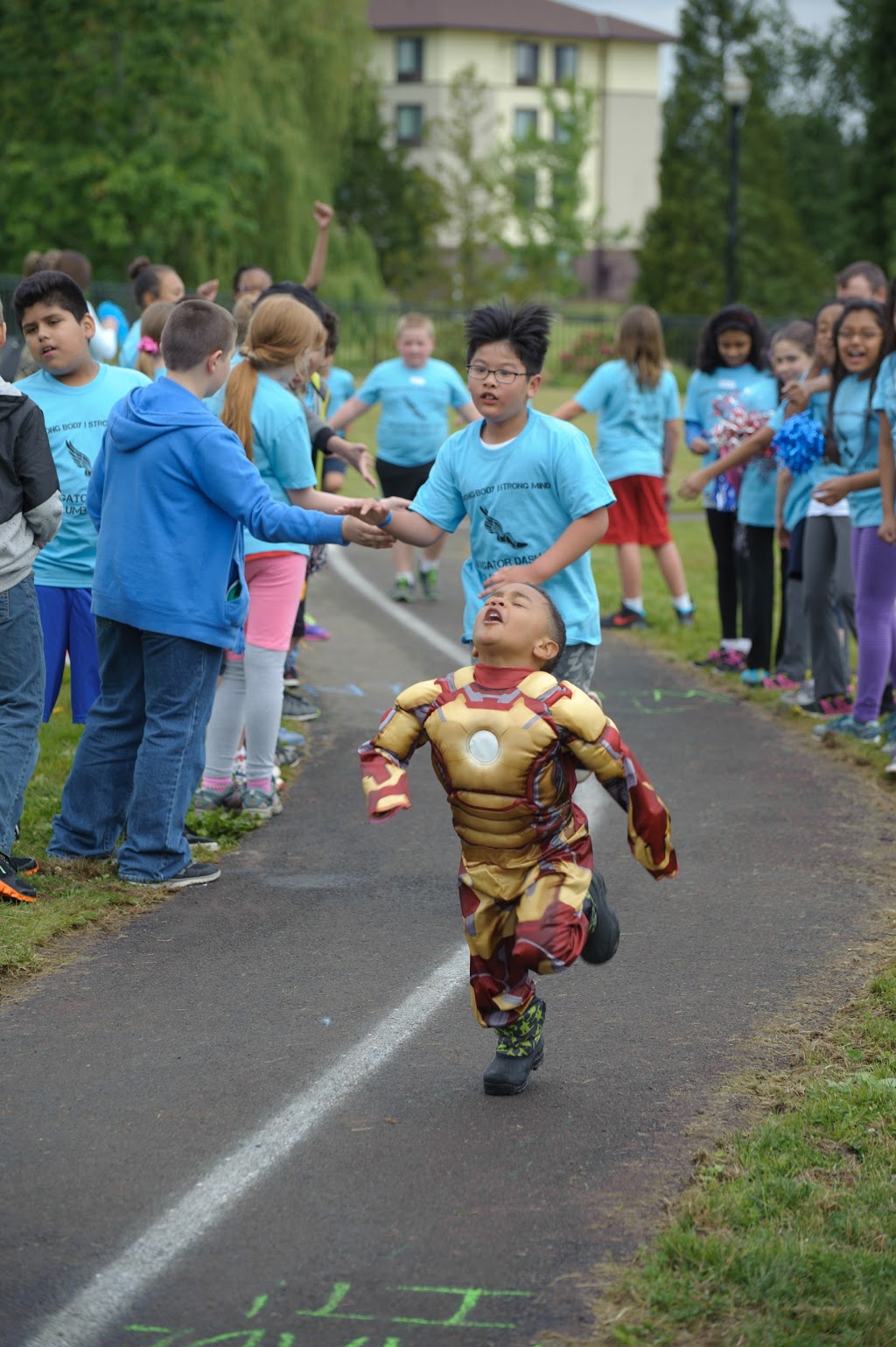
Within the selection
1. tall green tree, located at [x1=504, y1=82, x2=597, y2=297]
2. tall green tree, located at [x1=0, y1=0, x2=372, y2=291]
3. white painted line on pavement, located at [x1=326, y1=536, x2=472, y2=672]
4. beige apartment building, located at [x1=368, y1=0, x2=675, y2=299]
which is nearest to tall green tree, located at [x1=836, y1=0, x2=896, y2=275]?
tall green tree, located at [x1=504, y1=82, x2=597, y2=297]

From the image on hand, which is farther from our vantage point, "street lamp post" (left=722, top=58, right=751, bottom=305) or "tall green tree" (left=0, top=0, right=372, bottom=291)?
"tall green tree" (left=0, top=0, right=372, bottom=291)

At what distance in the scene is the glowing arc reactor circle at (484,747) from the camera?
14.5 ft

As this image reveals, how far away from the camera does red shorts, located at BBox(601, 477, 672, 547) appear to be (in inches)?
494

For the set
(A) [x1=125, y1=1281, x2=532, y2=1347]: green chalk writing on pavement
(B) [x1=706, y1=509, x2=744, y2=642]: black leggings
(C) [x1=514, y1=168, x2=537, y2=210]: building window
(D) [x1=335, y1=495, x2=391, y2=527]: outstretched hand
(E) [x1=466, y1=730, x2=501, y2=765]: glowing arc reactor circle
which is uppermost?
(C) [x1=514, y1=168, x2=537, y2=210]: building window

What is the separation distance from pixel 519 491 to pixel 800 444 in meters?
3.93

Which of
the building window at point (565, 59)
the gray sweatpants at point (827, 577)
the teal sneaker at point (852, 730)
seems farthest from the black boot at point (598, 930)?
the building window at point (565, 59)

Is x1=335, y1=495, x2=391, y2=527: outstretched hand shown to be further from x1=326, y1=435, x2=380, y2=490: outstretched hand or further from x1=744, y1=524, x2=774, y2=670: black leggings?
x1=744, y1=524, x2=774, y2=670: black leggings

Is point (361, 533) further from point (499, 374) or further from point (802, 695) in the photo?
point (802, 695)

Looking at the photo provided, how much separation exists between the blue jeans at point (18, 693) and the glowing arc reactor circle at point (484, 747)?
259 cm

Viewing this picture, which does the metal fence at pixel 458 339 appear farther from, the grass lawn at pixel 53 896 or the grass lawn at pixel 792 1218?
the grass lawn at pixel 792 1218

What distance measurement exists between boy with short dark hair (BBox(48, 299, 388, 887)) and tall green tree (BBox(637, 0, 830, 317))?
46933 millimetres

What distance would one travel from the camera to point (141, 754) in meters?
6.39

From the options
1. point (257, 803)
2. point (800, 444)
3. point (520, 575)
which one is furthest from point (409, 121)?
point (520, 575)

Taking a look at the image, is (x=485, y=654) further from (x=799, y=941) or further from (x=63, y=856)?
(x=63, y=856)
